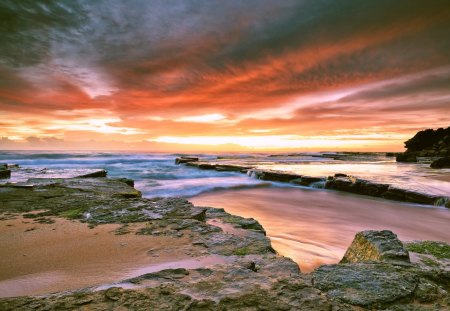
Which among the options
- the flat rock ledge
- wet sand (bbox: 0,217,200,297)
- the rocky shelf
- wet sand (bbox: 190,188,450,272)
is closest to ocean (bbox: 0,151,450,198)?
the rocky shelf

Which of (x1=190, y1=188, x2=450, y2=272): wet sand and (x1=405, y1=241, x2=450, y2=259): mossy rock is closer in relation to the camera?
(x1=405, y1=241, x2=450, y2=259): mossy rock

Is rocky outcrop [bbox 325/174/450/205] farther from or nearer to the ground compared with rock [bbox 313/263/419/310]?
nearer to the ground

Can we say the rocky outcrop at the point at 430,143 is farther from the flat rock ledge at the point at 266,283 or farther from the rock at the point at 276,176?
the flat rock ledge at the point at 266,283

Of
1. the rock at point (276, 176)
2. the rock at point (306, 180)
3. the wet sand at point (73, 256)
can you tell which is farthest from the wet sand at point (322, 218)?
the rock at point (276, 176)

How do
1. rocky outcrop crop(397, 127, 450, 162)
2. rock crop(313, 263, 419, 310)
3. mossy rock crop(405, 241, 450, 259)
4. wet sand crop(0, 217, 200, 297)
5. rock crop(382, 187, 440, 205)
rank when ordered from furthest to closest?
rocky outcrop crop(397, 127, 450, 162)
rock crop(382, 187, 440, 205)
mossy rock crop(405, 241, 450, 259)
wet sand crop(0, 217, 200, 297)
rock crop(313, 263, 419, 310)

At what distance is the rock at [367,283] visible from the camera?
2.04m

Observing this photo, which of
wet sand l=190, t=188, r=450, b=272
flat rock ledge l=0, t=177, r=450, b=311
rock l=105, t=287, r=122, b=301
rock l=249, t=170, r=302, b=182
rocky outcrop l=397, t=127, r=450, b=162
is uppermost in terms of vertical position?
rocky outcrop l=397, t=127, r=450, b=162

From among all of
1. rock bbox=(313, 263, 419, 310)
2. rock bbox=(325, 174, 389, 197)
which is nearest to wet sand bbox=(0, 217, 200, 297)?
rock bbox=(313, 263, 419, 310)

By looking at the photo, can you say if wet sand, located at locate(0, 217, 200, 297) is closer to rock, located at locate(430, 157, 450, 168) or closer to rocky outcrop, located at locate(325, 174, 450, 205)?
rocky outcrop, located at locate(325, 174, 450, 205)

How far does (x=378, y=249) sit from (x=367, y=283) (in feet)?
3.45

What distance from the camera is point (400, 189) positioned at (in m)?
11.0

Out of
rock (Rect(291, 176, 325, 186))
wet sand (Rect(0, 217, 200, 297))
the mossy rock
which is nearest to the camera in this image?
wet sand (Rect(0, 217, 200, 297))

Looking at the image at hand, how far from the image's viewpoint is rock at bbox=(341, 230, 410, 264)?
2.89 meters

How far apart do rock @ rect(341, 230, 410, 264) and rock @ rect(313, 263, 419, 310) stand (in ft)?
1.26
